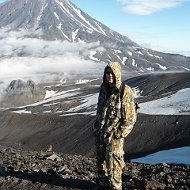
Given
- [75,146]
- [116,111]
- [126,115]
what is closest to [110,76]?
[116,111]

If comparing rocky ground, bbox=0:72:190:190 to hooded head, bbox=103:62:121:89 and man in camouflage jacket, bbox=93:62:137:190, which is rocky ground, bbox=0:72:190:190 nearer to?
man in camouflage jacket, bbox=93:62:137:190

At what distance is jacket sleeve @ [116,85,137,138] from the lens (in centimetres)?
778

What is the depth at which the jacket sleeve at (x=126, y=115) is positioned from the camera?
306 inches

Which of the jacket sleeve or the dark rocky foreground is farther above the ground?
the jacket sleeve

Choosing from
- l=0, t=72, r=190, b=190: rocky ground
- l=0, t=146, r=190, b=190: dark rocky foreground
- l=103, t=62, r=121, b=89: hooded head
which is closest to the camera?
Answer: l=103, t=62, r=121, b=89: hooded head

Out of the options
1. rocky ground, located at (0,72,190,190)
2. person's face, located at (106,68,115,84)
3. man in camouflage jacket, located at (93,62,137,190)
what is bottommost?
rocky ground, located at (0,72,190,190)

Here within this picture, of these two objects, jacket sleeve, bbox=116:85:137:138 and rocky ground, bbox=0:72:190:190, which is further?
rocky ground, bbox=0:72:190:190

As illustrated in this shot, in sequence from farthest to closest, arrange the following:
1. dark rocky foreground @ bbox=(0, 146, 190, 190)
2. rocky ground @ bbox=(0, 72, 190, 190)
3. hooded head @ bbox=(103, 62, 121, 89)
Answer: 1. rocky ground @ bbox=(0, 72, 190, 190)
2. dark rocky foreground @ bbox=(0, 146, 190, 190)
3. hooded head @ bbox=(103, 62, 121, 89)

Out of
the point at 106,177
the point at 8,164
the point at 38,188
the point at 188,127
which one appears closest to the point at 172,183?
the point at 106,177

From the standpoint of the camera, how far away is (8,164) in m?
12.5

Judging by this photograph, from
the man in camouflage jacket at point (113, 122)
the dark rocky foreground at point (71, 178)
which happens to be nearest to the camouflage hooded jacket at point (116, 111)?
the man in camouflage jacket at point (113, 122)

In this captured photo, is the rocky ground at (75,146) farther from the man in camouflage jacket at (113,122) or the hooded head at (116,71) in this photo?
the hooded head at (116,71)

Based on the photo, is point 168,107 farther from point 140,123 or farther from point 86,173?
point 86,173

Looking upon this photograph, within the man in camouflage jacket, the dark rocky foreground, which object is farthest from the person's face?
the dark rocky foreground
